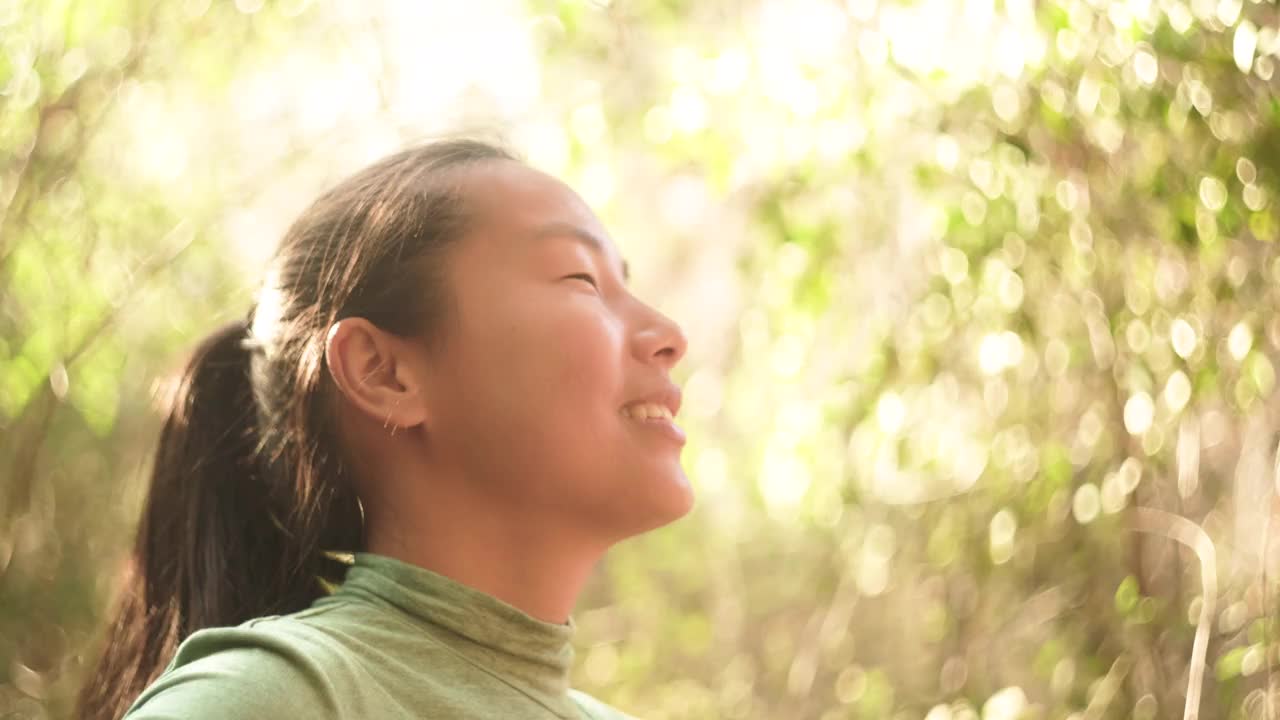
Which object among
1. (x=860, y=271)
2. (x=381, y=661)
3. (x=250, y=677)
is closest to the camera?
(x=250, y=677)

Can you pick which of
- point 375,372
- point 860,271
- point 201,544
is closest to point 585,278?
point 375,372

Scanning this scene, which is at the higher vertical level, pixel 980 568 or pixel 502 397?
Answer: pixel 502 397

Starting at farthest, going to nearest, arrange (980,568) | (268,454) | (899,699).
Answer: (899,699), (980,568), (268,454)

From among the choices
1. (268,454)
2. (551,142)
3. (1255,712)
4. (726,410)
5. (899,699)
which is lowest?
(899,699)

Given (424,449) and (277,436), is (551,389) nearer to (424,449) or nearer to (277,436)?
(424,449)

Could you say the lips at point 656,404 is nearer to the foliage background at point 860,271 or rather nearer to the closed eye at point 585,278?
the closed eye at point 585,278

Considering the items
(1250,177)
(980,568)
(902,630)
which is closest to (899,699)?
(902,630)

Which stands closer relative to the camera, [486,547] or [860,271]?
[486,547]

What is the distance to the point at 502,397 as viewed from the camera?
1.08 meters

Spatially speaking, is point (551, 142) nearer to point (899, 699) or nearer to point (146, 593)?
point (899, 699)

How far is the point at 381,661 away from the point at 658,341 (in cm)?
36

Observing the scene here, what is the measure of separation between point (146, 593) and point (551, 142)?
5.28 feet

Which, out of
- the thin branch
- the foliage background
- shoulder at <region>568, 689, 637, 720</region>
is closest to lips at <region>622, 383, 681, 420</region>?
shoulder at <region>568, 689, 637, 720</region>

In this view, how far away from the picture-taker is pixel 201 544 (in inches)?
46.8
